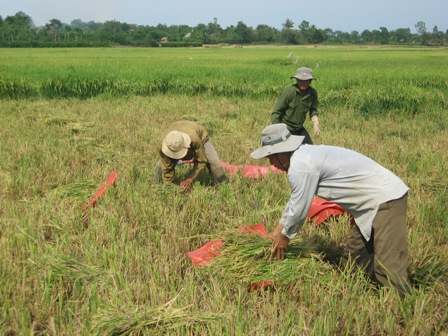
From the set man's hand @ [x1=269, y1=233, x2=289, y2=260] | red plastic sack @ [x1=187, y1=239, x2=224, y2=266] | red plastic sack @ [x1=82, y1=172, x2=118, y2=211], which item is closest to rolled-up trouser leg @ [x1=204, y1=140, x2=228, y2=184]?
red plastic sack @ [x1=82, y1=172, x2=118, y2=211]

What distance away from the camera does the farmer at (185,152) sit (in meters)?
3.82

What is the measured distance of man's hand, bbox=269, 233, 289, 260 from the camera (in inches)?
102

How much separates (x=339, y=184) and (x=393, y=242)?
45 cm

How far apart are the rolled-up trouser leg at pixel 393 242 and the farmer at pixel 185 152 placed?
1.88m

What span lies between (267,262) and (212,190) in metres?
1.73

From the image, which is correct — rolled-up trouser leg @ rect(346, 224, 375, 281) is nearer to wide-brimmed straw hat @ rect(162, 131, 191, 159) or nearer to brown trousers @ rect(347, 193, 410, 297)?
brown trousers @ rect(347, 193, 410, 297)

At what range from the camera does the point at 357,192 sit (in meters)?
2.52

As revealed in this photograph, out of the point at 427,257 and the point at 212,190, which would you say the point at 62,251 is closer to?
the point at 212,190

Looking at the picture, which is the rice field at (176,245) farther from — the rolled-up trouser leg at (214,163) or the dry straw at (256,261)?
the rolled-up trouser leg at (214,163)

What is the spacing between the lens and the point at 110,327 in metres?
2.13

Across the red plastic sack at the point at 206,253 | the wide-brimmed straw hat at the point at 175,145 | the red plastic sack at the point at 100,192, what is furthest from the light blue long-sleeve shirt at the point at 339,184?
the red plastic sack at the point at 100,192

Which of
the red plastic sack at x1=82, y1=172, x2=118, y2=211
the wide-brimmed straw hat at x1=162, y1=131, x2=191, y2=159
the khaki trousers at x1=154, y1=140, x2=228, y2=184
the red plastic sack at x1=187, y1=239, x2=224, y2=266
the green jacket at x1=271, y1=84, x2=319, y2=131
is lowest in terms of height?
the red plastic sack at x1=187, y1=239, x2=224, y2=266

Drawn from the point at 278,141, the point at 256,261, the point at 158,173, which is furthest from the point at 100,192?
the point at 278,141

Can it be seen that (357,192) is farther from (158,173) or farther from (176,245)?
(158,173)
